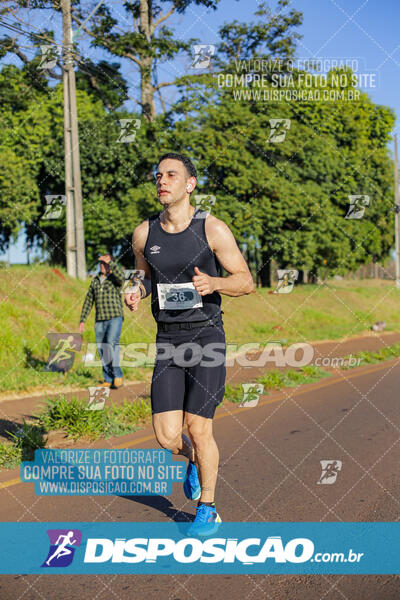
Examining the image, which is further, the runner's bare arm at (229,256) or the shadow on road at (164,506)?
the shadow on road at (164,506)

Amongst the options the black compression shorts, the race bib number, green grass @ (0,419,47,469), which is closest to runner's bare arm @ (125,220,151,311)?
the race bib number

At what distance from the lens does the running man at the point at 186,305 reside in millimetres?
4383

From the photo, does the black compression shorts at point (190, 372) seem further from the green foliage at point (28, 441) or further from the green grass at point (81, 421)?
the green grass at point (81, 421)

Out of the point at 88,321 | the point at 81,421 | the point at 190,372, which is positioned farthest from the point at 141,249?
the point at 88,321

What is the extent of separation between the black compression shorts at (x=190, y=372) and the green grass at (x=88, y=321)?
21.1ft

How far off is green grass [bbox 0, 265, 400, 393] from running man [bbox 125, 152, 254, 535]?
643 cm

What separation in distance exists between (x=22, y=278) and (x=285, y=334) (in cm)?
961

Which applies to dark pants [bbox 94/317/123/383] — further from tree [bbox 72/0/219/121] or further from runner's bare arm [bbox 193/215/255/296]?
tree [bbox 72/0/219/121]

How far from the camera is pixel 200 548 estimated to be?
426 centimetres

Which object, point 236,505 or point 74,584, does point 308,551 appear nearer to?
point 236,505

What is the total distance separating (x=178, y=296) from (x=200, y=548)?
63.8 inches

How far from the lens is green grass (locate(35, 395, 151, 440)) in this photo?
7.09 m

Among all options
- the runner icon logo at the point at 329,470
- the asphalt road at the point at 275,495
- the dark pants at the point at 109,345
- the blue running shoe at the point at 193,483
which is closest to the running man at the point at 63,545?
the asphalt road at the point at 275,495

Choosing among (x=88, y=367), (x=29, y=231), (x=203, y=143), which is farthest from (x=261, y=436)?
(x=29, y=231)
